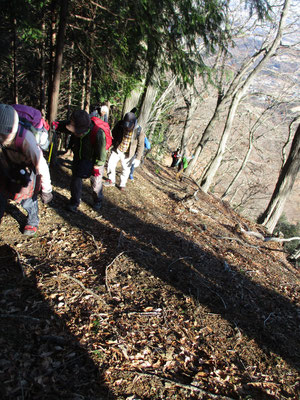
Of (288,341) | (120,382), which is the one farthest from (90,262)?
(288,341)

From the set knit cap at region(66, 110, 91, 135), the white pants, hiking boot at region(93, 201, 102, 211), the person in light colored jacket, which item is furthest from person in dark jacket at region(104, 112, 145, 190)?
the person in light colored jacket

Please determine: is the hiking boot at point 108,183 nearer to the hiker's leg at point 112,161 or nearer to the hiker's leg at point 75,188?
the hiker's leg at point 112,161

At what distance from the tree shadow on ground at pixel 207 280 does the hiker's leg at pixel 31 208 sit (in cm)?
84

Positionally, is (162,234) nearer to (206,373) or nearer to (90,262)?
(90,262)

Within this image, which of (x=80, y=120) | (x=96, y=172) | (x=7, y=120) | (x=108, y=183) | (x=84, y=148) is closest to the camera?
(x=7, y=120)

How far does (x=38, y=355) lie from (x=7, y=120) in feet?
7.07

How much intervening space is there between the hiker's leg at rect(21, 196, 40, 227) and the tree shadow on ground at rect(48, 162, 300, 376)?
84 centimetres

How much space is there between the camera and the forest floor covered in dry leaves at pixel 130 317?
2.25m

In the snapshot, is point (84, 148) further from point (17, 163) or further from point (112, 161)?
point (112, 161)

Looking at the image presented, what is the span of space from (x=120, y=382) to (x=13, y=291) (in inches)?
58.1

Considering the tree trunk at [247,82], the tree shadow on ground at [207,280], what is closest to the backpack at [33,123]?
the tree shadow on ground at [207,280]

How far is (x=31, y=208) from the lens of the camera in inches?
140

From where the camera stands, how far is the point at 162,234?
548 cm

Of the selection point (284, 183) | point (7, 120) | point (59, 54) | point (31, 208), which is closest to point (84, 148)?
point (31, 208)
